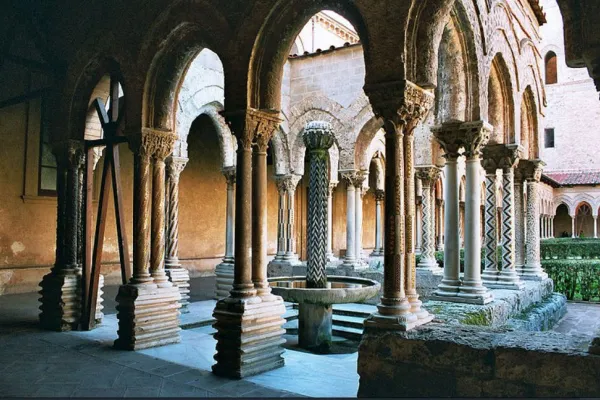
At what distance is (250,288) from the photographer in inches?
201

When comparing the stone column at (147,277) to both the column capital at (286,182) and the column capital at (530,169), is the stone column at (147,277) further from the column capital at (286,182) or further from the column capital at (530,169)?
the column capital at (286,182)

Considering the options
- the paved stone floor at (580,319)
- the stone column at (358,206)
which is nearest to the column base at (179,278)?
the stone column at (358,206)

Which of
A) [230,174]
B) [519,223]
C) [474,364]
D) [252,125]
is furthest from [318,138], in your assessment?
[230,174]

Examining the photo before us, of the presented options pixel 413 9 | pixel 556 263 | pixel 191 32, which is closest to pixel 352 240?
pixel 556 263

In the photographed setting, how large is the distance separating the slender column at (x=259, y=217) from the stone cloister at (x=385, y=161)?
2cm

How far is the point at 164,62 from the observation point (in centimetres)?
605

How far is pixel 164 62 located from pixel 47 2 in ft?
9.19

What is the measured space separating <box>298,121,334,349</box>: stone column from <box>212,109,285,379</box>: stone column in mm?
1314

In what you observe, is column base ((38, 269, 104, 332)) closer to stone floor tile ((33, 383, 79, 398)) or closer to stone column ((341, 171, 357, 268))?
stone floor tile ((33, 383, 79, 398))

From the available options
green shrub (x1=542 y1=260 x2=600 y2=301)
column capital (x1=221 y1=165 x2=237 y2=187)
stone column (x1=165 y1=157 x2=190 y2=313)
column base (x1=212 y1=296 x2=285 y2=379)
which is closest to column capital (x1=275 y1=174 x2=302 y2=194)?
column capital (x1=221 y1=165 x2=237 y2=187)

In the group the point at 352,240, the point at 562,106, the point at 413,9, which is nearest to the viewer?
the point at 413,9

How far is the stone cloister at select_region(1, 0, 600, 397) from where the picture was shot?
3.84m

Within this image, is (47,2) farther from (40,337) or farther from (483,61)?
(483,61)

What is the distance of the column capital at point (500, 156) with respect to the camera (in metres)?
7.77
